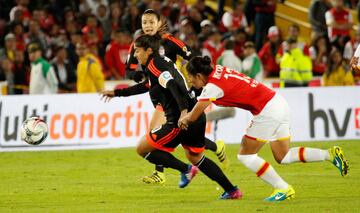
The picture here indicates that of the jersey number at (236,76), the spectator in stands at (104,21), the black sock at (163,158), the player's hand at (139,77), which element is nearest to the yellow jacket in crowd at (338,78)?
the spectator in stands at (104,21)

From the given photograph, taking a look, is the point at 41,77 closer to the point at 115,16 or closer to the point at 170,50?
the point at 115,16

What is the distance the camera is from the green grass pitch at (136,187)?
40.7 ft

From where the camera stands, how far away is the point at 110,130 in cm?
2081

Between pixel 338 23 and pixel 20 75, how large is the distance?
7.92 meters

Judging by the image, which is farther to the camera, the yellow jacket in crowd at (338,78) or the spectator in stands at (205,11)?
the spectator in stands at (205,11)

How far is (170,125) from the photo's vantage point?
1308 cm

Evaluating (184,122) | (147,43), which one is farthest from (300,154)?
(147,43)

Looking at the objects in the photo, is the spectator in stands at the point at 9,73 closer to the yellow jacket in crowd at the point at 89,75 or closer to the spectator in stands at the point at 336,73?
the yellow jacket in crowd at the point at 89,75

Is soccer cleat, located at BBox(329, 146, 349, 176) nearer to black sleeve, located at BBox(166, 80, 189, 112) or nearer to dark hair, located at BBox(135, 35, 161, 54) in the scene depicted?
black sleeve, located at BBox(166, 80, 189, 112)

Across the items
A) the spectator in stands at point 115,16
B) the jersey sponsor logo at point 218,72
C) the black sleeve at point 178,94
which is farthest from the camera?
the spectator in stands at point 115,16

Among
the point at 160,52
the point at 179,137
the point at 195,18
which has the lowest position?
the point at 195,18

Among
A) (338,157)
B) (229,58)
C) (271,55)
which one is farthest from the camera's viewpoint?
(271,55)

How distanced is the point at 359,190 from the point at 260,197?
1.42 metres

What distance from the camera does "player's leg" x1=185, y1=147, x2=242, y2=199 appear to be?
12.6 m
